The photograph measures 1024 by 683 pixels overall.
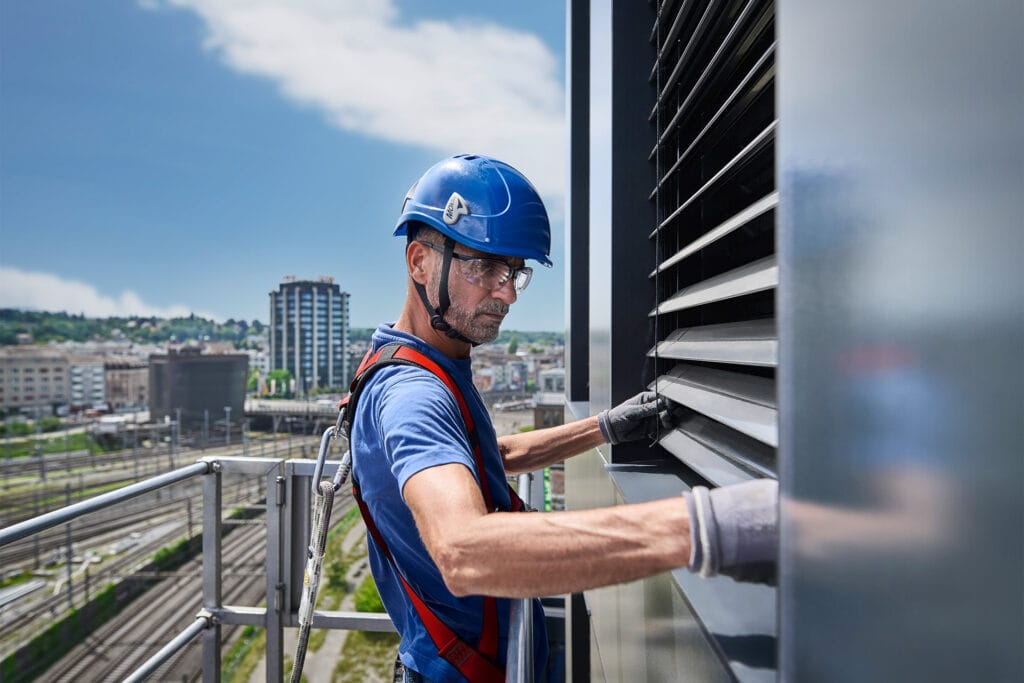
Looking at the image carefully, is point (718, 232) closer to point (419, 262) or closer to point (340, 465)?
point (419, 262)

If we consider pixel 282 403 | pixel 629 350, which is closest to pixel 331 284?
pixel 282 403

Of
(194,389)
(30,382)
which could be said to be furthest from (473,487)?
(30,382)

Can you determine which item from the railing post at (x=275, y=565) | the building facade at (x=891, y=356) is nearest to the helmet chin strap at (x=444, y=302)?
the building facade at (x=891, y=356)

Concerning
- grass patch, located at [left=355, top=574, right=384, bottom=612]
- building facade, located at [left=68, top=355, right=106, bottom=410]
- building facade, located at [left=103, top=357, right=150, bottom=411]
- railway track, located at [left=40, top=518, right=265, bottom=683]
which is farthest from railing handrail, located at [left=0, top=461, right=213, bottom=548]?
building facade, located at [left=68, top=355, right=106, bottom=410]

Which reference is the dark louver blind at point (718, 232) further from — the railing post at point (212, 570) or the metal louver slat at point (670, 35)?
the railing post at point (212, 570)

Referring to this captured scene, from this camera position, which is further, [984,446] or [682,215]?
[682,215]

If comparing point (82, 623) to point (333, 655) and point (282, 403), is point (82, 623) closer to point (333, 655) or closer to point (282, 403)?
point (333, 655)

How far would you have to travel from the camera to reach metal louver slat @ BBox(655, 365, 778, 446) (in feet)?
3.36

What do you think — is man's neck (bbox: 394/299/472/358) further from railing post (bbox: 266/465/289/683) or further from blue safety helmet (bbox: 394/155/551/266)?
railing post (bbox: 266/465/289/683)

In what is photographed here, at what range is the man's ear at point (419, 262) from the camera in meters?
1.80

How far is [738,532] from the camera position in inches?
31.1

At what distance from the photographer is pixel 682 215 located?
1696mm

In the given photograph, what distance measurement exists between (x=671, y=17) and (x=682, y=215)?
2.07 feet

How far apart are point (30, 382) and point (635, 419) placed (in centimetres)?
7637
